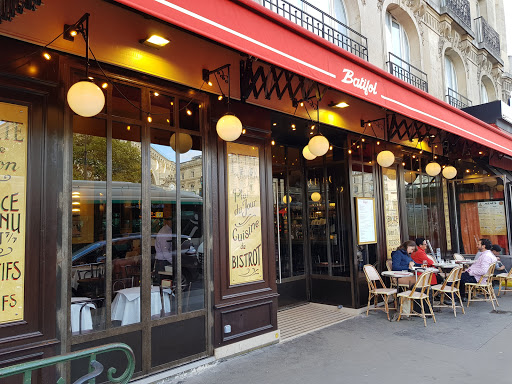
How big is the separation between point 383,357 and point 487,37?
14980 millimetres

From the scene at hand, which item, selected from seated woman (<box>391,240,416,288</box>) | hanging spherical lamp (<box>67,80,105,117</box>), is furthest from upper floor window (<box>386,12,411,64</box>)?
hanging spherical lamp (<box>67,80,105,117</box>)

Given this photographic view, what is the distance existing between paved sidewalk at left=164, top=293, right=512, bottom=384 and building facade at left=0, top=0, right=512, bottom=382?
0.44 meters

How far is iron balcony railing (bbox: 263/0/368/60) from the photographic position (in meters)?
6.68

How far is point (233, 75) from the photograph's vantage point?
5.45m

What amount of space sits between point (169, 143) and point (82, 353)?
312 centimetres

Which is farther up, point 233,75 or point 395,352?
point 233,75

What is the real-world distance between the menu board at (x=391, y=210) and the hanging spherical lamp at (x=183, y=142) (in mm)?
5343

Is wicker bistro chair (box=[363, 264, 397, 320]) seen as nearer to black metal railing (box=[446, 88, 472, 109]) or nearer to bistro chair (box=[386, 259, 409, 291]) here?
bistro chair (box=[386, 259, 409, 291])

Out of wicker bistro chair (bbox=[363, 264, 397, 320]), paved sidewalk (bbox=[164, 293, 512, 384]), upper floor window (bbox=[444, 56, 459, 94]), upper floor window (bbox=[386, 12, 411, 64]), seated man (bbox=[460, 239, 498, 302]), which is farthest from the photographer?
upper floor window (bbox=[444, 56, 459, 94])

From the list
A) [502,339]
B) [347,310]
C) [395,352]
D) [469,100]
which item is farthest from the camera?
[469,100]

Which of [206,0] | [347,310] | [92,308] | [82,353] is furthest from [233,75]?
[347,310]

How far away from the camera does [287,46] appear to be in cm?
404

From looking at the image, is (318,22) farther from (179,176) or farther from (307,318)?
(307,318)

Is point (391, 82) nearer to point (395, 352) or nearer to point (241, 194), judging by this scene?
point (241, 194)
